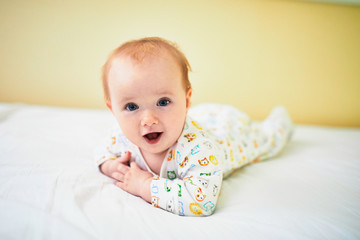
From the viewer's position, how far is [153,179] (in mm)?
639

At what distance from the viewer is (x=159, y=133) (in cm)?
66

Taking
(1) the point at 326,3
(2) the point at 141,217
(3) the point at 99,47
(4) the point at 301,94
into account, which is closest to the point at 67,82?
(3) the point at 99,47

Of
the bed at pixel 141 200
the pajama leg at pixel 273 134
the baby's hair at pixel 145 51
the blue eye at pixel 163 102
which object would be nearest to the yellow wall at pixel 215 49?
the pajama leg at pixel 273 134

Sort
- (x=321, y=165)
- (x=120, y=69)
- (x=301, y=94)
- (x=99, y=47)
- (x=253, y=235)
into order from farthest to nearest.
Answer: (x=301, y=94), (x=99, y=47), (x=321, y=165), (x=120, y=69), (x=253, y=235)

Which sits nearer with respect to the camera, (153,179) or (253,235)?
(253,235)

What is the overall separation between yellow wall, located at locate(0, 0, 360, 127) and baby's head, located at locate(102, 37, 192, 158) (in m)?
0.91

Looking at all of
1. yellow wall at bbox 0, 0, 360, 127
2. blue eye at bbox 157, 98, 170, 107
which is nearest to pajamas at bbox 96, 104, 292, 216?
blue eye at bbox 157, 98, 170, 107

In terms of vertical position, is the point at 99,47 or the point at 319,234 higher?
the point at 99,47

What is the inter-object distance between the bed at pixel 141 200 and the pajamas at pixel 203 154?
0.12ft

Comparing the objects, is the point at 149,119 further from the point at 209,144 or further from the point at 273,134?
the point at 273,134

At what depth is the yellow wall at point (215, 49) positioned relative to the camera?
4.80 ft

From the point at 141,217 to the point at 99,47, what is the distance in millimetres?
1264

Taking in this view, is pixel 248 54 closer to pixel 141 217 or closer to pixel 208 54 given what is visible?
pixel 208 54

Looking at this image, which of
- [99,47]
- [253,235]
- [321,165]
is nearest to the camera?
[253,235]
